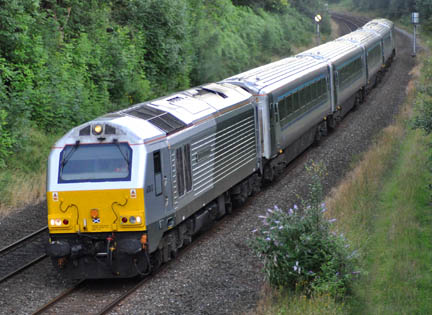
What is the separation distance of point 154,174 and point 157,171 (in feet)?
0.44

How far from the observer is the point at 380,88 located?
124 ft

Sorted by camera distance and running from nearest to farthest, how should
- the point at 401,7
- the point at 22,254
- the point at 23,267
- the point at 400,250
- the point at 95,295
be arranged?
the point at 95,295, the point at 23,267, the point at 400,250, the point at 22,254, the point at 401,7

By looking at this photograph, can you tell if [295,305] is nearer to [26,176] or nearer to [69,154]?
[69,154]

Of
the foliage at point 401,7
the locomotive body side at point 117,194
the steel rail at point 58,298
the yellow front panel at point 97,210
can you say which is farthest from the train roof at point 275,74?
the foliage at point 401,7

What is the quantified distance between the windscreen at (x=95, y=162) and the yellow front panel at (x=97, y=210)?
0.92 feet

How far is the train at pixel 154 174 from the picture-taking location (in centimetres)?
1146

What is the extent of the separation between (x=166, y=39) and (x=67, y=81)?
27.3 ft

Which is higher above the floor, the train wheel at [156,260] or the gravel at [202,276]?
the train wheel at [156,260]

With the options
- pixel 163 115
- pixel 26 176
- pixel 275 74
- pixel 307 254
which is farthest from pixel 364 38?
pixel 307 254

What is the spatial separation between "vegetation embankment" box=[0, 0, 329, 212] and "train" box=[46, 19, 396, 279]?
573 cm

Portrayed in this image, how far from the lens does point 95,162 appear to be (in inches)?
459

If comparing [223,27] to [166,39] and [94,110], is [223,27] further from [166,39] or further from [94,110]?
[94,110]

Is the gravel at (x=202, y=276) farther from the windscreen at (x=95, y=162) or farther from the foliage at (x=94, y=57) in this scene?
the foliage at (x=94, y=57)

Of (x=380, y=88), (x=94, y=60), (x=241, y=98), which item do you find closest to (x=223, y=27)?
(x=380, y=88)
